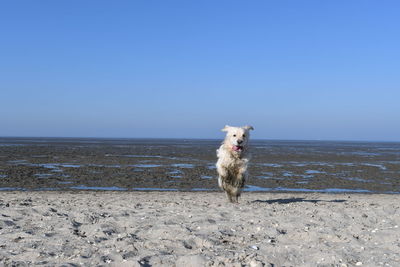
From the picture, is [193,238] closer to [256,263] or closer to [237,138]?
[256,263]

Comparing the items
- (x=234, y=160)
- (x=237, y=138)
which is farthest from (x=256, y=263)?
(x=234, y=160)

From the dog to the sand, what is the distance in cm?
219

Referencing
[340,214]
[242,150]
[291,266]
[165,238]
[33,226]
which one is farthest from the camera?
[242,150]

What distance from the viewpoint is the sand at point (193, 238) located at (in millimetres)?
5434

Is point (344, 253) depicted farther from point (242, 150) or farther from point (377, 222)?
point (242, 150)

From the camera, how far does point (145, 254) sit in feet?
18.5

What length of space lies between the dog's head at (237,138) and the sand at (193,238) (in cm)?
227

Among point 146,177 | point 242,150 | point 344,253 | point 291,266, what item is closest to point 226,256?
point 291,266

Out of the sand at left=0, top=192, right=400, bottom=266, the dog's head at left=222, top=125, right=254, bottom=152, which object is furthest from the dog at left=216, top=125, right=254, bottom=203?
the sand at left=0, top=192, right=400, bottom=266

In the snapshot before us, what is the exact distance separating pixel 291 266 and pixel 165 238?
6.53 ft

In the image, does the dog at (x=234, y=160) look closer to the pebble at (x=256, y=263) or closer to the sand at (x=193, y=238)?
the sand at (x=193, y=238)

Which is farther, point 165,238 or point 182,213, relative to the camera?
point 182,213

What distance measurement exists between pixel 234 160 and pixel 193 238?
16.3ft

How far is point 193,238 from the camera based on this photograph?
6.43 meters
